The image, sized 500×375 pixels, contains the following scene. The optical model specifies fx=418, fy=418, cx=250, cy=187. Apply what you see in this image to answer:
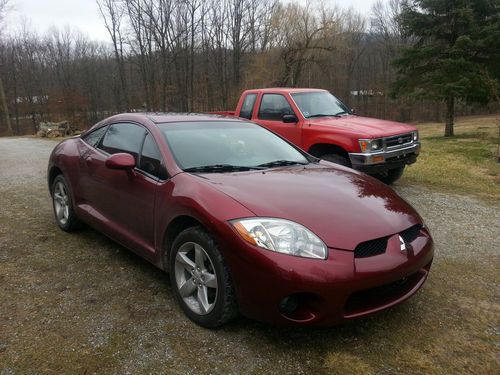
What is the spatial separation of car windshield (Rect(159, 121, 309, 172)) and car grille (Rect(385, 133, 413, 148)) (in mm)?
2969

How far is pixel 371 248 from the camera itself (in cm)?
264

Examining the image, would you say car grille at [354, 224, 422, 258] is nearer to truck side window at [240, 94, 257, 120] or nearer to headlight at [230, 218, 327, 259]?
headlight at [230, 218, 327, 259]

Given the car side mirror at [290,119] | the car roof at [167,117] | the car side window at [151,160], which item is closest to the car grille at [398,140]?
the car side mirror at [290,119]

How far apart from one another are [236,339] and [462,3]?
16.6 metres

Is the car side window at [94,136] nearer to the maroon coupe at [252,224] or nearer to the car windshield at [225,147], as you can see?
the maroon coupe at [252,224]

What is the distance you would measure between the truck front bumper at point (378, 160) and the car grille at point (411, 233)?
11.0 ft

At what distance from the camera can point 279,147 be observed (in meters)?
4.16

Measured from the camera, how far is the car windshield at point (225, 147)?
3484mm

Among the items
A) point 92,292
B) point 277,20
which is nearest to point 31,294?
point 92,292

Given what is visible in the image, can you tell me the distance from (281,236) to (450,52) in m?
15.6

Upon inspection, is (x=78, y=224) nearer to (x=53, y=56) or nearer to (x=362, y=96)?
(x=362, y=96)

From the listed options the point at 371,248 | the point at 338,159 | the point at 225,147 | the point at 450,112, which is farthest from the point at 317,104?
the point at 450,112

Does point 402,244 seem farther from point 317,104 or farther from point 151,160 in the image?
point 317,104

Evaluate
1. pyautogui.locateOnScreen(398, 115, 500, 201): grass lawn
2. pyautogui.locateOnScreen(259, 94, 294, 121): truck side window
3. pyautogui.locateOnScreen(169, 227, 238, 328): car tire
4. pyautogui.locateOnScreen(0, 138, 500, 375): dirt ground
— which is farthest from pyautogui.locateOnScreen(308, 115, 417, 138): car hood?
pyautogui.locateOnScreen(169, 227, 238, 328): car tire
